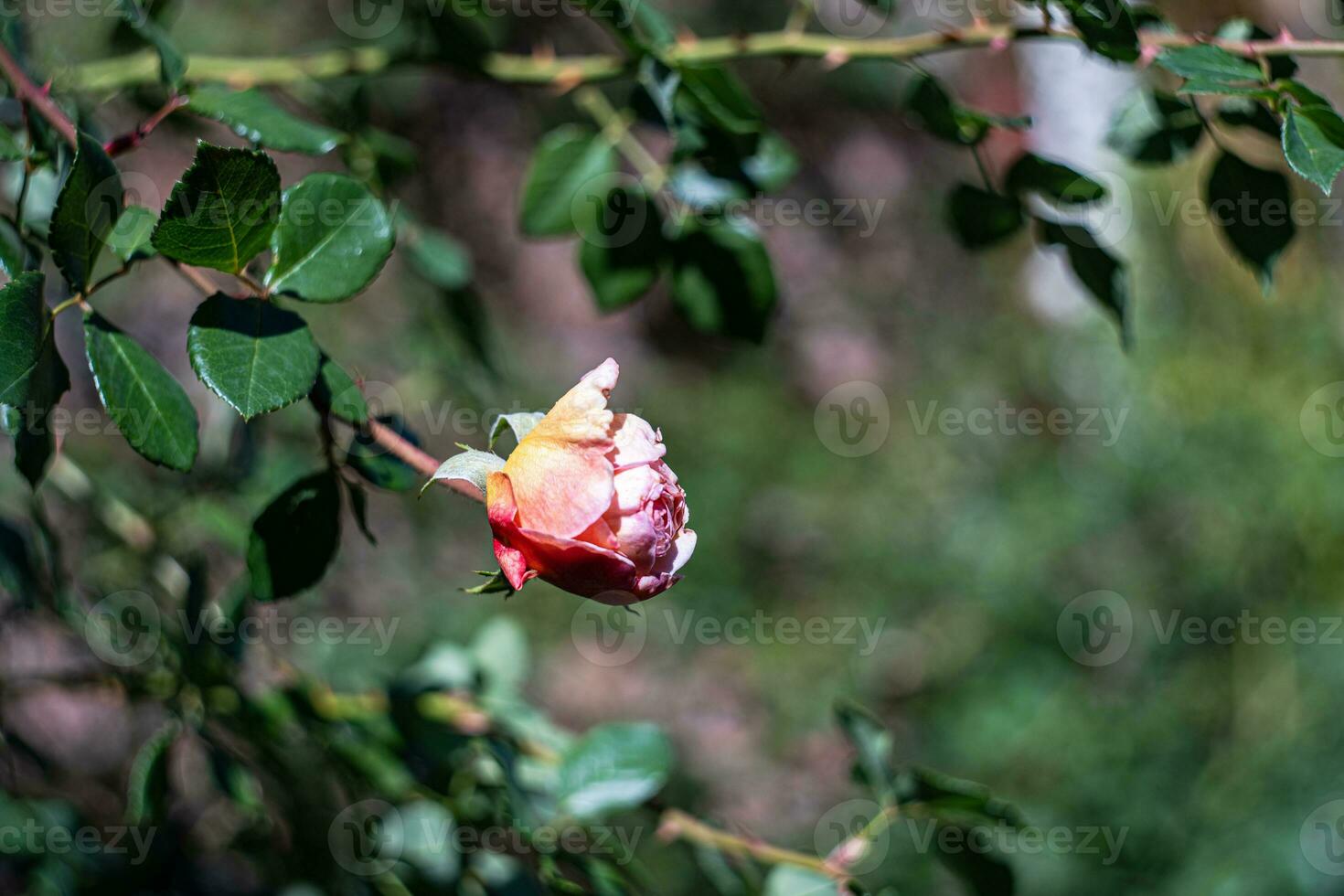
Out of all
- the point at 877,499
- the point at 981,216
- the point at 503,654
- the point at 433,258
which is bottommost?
the point at 877,499

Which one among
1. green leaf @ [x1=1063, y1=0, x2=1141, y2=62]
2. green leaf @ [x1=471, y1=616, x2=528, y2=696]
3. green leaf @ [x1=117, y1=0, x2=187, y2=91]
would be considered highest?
green leaf @ [x1=1063, y1=0, x2=1141, y2=62]

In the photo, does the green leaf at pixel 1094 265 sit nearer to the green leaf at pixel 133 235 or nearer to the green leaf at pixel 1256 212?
the green leaf at pixel 1256 212

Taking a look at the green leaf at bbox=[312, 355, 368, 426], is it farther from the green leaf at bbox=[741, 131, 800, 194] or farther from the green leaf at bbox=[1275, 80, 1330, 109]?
the green leaf at bbox=[1275, 80, 1330, 109]

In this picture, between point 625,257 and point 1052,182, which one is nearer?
point 1052,182

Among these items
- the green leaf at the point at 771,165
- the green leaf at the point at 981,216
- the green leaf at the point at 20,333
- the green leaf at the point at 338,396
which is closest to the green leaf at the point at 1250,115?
the green leaf at the point at 981,216

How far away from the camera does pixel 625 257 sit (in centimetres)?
81

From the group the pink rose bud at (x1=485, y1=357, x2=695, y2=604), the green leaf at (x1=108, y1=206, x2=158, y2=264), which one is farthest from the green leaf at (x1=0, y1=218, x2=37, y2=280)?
the pink rose bud at (x1=485, y1=357, x2=695, y2=604)

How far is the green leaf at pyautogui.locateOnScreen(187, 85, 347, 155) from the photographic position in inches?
23.1

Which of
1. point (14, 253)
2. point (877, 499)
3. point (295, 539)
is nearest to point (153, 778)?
point (295, 539)

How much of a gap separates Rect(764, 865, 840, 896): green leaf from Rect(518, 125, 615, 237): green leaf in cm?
48

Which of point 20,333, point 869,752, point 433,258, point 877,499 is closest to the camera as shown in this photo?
point 20,333

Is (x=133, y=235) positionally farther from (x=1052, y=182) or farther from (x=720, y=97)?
(x=1052, y=182)

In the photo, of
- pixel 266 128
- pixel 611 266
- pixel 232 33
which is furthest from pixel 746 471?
pixel 266 128

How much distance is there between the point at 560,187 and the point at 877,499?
198 centimetres
